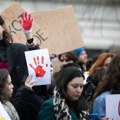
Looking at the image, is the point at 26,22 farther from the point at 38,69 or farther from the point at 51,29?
the point at 51,29

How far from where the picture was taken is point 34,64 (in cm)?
604

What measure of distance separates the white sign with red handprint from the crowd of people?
0.07 metres

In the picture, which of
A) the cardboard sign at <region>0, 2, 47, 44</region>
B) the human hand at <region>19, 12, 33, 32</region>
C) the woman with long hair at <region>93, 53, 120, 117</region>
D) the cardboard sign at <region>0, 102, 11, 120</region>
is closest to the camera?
the cardboard sign at <region>0, 102, 11, 120</region>

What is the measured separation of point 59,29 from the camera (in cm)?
747

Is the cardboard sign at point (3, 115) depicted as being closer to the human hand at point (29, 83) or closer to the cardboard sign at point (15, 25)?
the human hand at point (29, 83)

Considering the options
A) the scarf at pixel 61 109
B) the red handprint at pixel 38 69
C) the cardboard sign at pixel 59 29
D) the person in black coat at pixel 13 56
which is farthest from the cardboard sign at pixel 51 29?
the scarf at pixel 61 109

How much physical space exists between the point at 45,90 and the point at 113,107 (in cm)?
89

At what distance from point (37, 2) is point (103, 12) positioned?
2206 mm

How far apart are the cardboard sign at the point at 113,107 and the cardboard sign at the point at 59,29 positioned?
173 centimetres

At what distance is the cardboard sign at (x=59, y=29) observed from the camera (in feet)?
23.9

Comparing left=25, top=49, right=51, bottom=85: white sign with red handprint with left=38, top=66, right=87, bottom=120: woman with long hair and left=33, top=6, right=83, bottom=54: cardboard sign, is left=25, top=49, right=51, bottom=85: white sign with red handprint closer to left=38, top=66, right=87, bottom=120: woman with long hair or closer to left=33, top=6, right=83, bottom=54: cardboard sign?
left=38, top=66, right=87, bottom=120: woman with long hair

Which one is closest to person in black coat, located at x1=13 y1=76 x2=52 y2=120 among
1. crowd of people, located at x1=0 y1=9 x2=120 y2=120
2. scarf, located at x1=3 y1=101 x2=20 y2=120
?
crowd of people, located at x1=0 y1=9 x2=120 y2=120

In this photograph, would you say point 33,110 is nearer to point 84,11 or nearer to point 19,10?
point 19,10

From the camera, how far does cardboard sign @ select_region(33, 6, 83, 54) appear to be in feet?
23.9
